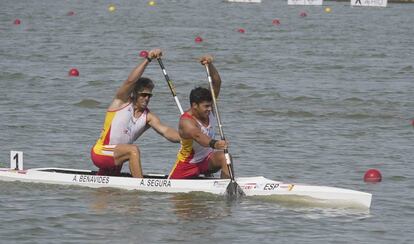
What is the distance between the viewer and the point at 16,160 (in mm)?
14039

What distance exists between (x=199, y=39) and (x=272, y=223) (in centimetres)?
2505

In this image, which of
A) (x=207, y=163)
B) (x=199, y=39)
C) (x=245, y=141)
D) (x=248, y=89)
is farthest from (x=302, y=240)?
(x=199, y=39)

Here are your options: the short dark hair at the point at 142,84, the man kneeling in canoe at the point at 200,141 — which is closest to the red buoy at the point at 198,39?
the man kneeling in canoe at the point at 200,141

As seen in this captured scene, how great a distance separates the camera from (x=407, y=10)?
56.2 meters

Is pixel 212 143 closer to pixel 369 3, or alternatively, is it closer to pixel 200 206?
pixel 200 206

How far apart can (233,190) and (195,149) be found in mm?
672

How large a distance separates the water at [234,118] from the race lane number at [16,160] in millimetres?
403

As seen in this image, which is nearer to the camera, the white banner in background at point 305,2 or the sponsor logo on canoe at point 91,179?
the sponsor logo on canoe at point 91,179

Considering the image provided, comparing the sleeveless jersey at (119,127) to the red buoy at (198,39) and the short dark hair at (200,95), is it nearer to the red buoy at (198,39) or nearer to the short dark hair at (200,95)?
the short dark hair at (200,95)

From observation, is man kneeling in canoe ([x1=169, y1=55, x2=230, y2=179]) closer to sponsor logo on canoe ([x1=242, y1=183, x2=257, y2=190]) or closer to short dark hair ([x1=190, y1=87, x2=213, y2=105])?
short dark hair ([x1=190, y1=87, x2=213, y2=105])

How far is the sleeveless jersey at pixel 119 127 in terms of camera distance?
43.3ft

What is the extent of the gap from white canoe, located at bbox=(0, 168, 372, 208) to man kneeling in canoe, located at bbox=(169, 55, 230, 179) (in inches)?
8.2

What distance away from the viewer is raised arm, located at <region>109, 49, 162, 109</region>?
12.8 m

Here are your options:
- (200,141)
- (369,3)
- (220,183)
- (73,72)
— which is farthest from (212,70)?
(369,3)
